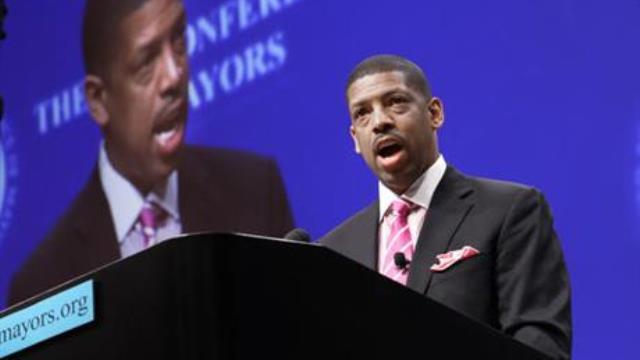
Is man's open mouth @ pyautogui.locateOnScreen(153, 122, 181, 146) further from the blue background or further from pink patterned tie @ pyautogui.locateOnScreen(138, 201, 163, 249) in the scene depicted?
pink patterned tie @ pyautogui.locateOnScreen(138, 201, 163, 249)

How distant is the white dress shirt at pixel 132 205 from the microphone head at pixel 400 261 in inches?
89.8

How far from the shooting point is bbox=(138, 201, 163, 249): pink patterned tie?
461 centimetres

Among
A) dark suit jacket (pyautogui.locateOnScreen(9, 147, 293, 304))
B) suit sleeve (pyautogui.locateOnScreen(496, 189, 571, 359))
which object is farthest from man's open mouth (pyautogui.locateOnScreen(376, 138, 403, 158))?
dark suit jacket (pyautogui.locateOnScreen(9, 147, 293, 304))

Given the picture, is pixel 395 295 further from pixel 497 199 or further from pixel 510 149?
pixel 510 149

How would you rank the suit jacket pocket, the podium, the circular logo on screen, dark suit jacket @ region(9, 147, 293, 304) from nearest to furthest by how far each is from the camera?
the podium
the suit jacket pocket
dark suit jacket @ region(9, 147, 293, 304)
the circular logo on screen

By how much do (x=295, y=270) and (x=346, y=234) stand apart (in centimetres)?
102

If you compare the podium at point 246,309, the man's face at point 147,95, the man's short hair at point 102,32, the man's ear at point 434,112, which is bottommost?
the podium at point 246,309

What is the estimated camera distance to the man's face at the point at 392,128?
2613mm

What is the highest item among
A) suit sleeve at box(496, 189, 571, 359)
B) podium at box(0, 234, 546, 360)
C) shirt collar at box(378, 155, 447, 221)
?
shirt collar at box(378, 155, 447, 221)

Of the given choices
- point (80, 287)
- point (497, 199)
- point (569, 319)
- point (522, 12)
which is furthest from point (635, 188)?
point (80, 287)

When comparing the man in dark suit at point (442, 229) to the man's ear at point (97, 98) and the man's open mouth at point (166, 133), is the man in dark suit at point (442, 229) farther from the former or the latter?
the man's ear at point (97, 98)

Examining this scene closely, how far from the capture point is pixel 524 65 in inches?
141

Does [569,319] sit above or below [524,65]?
below

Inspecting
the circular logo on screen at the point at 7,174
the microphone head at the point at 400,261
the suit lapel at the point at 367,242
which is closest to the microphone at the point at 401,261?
the microphone head at the point at 400,261
